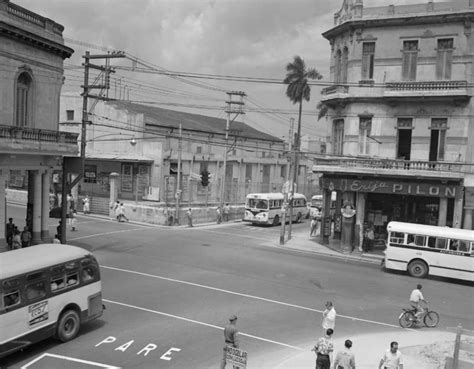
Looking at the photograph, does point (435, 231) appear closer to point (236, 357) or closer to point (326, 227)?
point (326, 227)

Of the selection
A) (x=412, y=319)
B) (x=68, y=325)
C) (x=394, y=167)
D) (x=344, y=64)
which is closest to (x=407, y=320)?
(x=412, y=319)

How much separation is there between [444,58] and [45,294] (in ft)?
87.7

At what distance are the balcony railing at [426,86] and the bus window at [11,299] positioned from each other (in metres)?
25.7

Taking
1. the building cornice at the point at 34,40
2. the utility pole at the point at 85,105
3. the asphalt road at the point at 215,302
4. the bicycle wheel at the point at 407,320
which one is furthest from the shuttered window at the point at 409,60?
the building cornice at the point at 34,40

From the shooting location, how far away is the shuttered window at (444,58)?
29.8m

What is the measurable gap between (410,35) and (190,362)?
26.1m

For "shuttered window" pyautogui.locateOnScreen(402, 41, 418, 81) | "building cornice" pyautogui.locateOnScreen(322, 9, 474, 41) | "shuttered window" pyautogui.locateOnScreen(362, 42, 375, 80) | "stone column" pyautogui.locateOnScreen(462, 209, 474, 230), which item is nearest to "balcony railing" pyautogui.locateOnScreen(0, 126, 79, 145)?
"shuttered window" pyautogui.locateOnScreen(362, 42, 375, 80)

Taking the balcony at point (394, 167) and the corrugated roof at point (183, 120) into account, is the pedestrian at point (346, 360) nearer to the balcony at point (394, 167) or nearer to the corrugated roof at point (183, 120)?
the balcony at point (394, 167)

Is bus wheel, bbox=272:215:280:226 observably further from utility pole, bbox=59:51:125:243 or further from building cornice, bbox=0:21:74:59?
building cornice, bbox=0:21:74:59

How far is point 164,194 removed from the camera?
163 feet

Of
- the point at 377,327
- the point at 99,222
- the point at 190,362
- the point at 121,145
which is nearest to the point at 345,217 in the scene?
the point at 377,327

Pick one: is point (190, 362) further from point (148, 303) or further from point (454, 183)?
point (454, 183)

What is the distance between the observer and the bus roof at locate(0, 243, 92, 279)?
1212 centimetres

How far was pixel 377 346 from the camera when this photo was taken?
14.2 m
